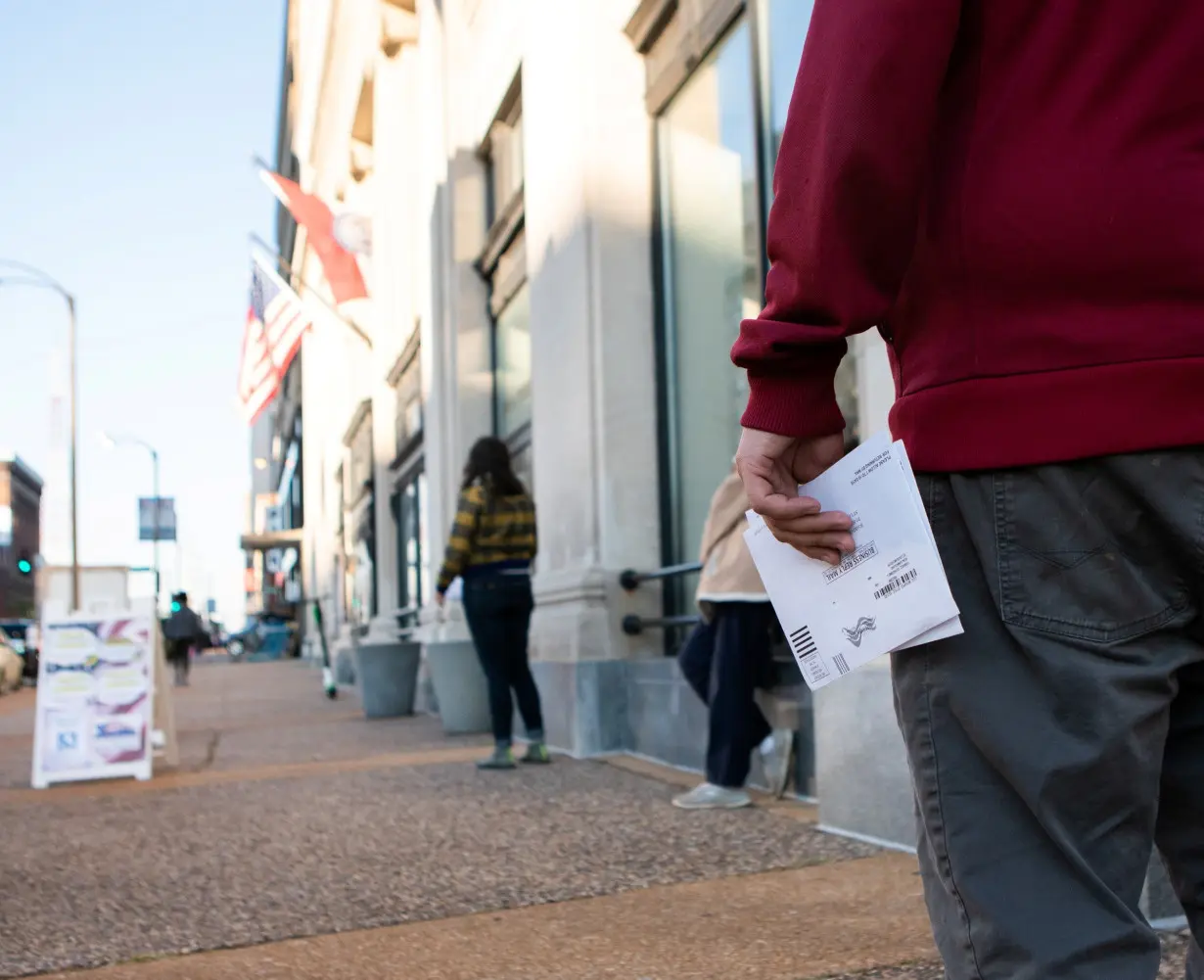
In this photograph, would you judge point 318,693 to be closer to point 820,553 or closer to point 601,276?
point 601,276

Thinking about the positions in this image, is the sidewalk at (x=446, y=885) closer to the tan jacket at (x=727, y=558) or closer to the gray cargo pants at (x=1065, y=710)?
the tan jacket at (x=727, y=558)

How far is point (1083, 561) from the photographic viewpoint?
53.6 inches

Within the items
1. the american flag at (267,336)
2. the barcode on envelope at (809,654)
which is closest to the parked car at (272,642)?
the american flag at (267,336)

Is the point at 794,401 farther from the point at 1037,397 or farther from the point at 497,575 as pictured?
the point at 497,575

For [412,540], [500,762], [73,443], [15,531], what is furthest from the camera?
[15,531]

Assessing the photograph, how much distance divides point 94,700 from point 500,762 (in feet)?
8.11

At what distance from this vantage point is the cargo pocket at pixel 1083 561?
135 centimetres

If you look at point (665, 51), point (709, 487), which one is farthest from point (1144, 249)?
point (665, 51)

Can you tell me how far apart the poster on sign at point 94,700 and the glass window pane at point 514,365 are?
4.05 m

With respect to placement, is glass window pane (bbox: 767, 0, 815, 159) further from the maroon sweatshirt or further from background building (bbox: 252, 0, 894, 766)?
the maroon sweatshirt

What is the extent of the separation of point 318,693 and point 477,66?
1036 cm

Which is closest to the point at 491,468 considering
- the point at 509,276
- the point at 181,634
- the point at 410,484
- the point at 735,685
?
the point at 735,685

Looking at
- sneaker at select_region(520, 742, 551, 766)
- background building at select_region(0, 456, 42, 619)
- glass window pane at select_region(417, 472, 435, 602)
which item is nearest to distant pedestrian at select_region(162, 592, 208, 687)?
glass window pane at select_region(417, 472, 435, 602)

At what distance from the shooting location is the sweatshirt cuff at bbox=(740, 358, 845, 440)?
1530mm
